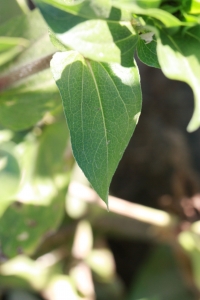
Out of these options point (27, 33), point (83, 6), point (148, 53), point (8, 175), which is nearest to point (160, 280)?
point (8, 175)

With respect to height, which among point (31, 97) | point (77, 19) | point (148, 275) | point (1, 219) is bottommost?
point (148, 275)

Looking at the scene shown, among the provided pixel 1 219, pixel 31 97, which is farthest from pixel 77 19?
pixel 1 219

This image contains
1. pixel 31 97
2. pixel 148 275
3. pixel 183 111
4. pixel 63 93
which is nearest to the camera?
pixel 63 93

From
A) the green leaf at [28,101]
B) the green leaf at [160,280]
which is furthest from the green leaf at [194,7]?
the green leaf at [160,280]

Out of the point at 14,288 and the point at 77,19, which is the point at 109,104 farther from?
the point at 14,288

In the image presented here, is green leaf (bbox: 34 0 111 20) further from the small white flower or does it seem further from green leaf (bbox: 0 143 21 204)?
green leaf (bbox: 0 143 21 204)

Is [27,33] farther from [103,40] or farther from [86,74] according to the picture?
[103,40]

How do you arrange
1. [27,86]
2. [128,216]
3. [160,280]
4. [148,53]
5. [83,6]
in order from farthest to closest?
[160,280] → [128,216] → [27,86] → [148,53] → [83,6]
